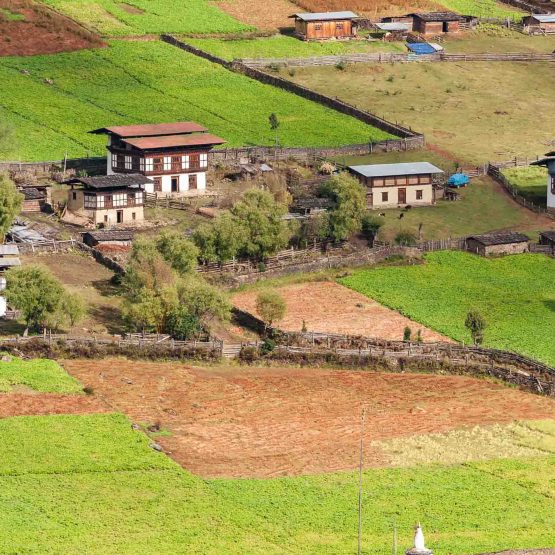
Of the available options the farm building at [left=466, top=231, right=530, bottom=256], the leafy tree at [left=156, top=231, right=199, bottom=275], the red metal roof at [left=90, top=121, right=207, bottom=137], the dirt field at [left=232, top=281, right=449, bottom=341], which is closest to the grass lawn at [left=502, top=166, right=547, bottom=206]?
the farm building at [left=466, top=231, right=530, bottom=256]

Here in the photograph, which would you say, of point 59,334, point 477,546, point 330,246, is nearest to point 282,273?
point 330,246

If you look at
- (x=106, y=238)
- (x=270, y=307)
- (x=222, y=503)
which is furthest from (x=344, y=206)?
(x=222, y=503)

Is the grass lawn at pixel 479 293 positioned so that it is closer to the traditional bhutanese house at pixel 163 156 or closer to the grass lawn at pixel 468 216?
the grass lawn at pixel 468 216

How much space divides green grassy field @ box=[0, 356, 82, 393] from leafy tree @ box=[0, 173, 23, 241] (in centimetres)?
2302

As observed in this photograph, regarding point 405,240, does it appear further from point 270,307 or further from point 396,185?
point 270,307

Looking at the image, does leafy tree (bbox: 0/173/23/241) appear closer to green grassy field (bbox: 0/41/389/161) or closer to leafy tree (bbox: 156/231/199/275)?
leafy tree (bbox: 156/231/199/275)

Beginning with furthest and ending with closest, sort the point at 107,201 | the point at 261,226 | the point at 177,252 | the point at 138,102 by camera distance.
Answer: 1. the point at 138,102
2. the point at 107,201
3. the point at 261,226
4. the point at 177,252

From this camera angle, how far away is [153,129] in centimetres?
16700

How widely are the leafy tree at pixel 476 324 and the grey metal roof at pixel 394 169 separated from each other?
3099cm

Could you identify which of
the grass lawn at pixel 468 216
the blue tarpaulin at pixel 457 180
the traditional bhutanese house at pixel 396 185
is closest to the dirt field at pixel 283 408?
the grass lawn at pixel 468 216

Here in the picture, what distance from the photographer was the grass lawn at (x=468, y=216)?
156250 mm

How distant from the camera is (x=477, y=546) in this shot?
98.4 meters

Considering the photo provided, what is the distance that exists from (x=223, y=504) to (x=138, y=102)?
3341 inches

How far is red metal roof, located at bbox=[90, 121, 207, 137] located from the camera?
16525 cm
